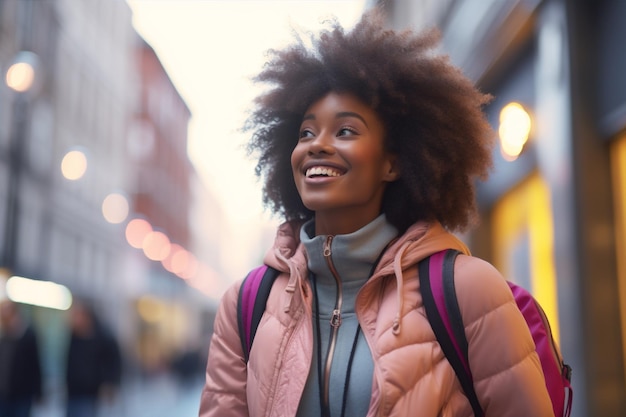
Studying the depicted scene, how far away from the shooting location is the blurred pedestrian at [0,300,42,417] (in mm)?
9258

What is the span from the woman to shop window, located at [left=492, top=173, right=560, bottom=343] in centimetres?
412

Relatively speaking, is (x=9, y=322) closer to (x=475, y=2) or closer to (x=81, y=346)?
(x=81, y=346)

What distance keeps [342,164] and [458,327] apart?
25.7 inches

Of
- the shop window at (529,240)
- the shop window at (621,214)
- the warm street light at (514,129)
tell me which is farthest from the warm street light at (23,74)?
the shop window at (621,214)

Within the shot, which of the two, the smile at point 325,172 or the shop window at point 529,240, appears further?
the shop window at point 529,240

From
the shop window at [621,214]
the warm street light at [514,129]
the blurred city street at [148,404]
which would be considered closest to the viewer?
the shop window at [621,214]

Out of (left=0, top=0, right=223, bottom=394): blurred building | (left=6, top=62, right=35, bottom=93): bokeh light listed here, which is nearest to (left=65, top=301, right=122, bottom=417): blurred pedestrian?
(left=6, top=62, right=35, bottom=93): bokeh light

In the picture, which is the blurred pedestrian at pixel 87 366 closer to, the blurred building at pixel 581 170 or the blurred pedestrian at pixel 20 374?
the blurred pedestrian at pixel 20 374

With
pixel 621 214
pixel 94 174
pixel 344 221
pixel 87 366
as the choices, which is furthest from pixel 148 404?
pixel 344 221

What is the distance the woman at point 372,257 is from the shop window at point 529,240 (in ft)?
13.5

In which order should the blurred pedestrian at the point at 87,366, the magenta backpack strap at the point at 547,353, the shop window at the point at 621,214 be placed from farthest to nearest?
the blurred pedestrian at the point at 87,366 → the shop window at the point at 621,214 → the magenta backpack strap at the point at 547,353

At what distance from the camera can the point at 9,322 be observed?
31.9ft

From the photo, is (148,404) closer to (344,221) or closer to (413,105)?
(344,221)

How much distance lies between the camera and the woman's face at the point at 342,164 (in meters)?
2.78
